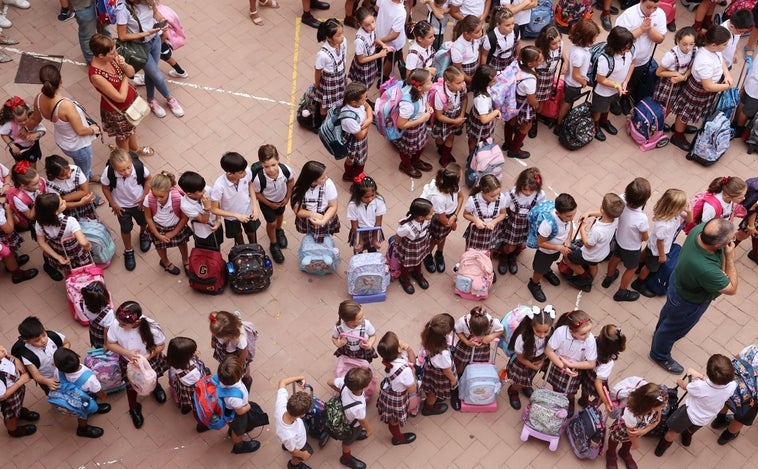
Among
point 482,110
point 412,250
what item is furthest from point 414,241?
point 482,110

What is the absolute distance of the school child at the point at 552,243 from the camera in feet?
28.8

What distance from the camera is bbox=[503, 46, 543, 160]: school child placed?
33.7 feet

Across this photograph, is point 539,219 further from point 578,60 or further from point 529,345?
point 578,60

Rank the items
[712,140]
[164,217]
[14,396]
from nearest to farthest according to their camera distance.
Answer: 1. [14,396]
2. [164,217]
3. [712,140]

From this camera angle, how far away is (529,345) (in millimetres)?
8156

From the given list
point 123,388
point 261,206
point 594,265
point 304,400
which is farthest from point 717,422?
point 123,388

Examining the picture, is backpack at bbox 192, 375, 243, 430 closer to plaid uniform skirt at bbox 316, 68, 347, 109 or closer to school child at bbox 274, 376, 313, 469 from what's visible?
school child at bbox 274, 376, 313, 469

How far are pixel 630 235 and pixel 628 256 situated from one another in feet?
1.00

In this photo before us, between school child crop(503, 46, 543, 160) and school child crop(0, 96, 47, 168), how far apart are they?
532 centimetres

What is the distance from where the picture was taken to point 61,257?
8945 mm

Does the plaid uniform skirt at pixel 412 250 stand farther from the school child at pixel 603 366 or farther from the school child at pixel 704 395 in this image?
the school child at pixel 704 395

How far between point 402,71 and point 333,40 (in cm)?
171

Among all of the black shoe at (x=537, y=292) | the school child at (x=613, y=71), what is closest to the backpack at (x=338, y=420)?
the black shoe at (x=537, y=292)

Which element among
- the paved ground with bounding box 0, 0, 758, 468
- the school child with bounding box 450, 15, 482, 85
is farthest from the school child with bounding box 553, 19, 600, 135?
the school child with bounding box 450, 15, 482, 85
